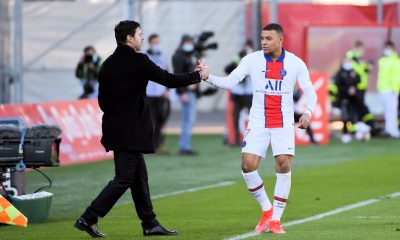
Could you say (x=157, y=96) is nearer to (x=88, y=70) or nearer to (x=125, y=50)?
(x=88, y=70)

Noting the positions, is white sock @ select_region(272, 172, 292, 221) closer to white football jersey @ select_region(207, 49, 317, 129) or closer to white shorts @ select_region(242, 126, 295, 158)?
white shorts @ select_region(242, 126, 295, 158)

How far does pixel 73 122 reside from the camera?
20.9 meters

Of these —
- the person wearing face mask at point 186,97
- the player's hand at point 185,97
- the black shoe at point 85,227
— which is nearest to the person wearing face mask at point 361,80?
the person wearing face mask at point 186,97

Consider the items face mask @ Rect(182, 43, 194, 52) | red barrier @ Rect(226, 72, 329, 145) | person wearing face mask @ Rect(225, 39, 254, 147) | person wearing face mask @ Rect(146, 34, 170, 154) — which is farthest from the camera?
red barrier @ Rect(226, 72, 329, 145)

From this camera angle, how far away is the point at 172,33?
35.3 metres

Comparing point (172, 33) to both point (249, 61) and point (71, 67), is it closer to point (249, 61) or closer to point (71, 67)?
point (71, 67)

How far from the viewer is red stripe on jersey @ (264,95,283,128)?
35.5 ft

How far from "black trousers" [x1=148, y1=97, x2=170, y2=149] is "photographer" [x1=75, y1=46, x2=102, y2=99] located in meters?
3.11

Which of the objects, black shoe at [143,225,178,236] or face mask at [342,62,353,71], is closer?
black shoe at [143,225,178,236]

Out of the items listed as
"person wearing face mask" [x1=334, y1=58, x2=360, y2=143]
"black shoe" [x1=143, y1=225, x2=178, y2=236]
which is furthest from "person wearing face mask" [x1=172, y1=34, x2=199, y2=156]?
"black shoe" [x1=143, y1=225, x2=178, y2=236]

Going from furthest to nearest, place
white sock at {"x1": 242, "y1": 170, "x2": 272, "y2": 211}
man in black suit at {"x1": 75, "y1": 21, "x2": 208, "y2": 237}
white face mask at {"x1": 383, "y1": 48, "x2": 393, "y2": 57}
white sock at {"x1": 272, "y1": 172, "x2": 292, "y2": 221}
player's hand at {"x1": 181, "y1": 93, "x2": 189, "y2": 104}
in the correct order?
1. white face mask at {"x1": 383, "y1": 48, "x2": 393, "y2": 57}
2. player's hand at {"x1": 181, "y1": 93, "x2": 189, "y2": 104}
3. white sock at {"x1": 242, "y1": 170, "x2": 272, "y2": 211}
4. white sock at {"x1": 272, "y1": 172, "x2": 292, "y2": 221}
5. man in black suit at {"x1": 75, "y1": 21, "x2": 208, "y2": 237}

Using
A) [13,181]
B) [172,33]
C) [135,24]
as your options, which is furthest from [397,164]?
[172,33]

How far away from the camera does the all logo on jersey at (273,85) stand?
10836 millimetres

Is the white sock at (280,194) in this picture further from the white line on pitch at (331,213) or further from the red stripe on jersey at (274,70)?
the red stripe on jersey at (274,70)
